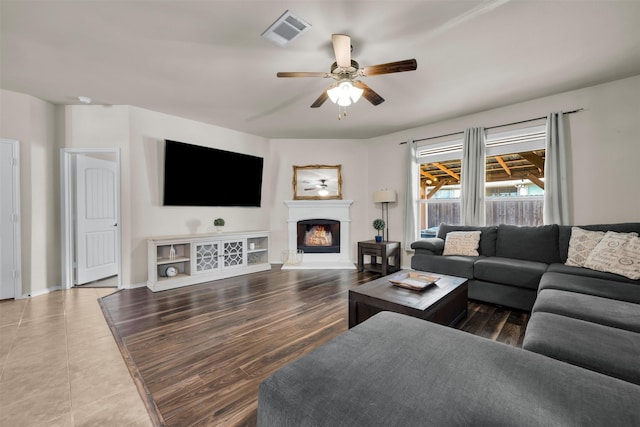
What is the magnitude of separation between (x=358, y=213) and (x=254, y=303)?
292 centimetres

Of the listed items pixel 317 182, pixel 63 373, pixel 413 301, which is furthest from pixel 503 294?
pixel 63 373

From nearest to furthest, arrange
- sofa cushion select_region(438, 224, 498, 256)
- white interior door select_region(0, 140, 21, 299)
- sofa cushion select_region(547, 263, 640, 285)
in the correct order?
sofa cushion select_region(547, 263, 640, 285) → white interior door select_region(0, 140, 21, 299) → sofa cushion select_region(438, 224, 498, 256)

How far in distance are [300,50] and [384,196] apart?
115 inches

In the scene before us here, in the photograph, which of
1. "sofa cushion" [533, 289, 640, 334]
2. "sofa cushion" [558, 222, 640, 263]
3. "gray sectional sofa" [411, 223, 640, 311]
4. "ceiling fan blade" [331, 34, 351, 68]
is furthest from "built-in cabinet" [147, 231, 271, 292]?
"sofa cushion" [558, 222, 640, 263]

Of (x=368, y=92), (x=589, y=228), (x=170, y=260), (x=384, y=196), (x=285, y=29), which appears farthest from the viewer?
(x=384, y=196)

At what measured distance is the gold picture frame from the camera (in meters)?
5.22

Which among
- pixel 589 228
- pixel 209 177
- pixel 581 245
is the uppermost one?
pixel 209 177

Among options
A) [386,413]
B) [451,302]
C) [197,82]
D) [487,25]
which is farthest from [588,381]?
[197,82]

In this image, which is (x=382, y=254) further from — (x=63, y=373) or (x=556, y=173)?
(x=63, y=373)

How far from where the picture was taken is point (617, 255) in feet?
7.89

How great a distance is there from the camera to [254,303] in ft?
9.97

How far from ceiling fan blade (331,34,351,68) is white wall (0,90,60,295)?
3951 mm

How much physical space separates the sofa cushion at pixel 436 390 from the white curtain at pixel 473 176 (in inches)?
123

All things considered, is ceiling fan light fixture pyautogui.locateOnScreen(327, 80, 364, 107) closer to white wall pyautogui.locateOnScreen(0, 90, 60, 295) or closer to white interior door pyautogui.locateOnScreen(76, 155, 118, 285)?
white interior door pyautogui.locateOnScreen(76, 155, 118, 285)
